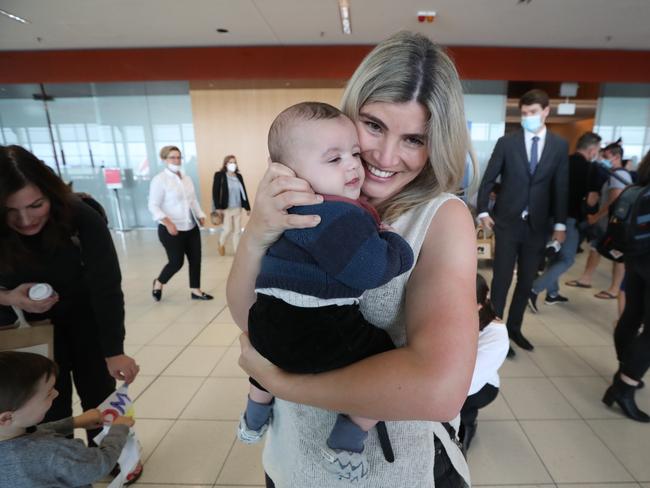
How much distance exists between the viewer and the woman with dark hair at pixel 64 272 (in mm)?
1377

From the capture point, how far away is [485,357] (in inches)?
69.0

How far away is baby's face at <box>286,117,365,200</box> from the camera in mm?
809

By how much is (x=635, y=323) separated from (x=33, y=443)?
3315 millimetres

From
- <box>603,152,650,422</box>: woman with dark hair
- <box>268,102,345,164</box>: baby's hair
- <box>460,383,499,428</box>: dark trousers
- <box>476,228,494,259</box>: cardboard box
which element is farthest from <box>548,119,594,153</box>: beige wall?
<box>268,102,345,164</box>: baby's hair

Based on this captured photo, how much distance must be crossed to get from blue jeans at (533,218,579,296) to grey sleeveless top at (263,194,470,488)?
12.5ft

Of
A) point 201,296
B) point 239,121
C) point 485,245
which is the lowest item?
point 201,296

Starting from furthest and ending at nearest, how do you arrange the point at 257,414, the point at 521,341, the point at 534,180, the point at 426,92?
1. the point at 521,341
2. the point at 534,180
3. the point at 257,414
4. the point at 426,92

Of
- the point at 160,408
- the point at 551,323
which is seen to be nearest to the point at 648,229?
the point at 551,323

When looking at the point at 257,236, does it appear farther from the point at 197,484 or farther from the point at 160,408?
the point at 160,408

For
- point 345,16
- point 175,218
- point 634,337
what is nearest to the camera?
point 634,337

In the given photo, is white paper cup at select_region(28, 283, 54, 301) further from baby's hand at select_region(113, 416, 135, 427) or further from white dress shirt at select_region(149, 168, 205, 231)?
white dress shirt at select_region(149, 168, 205, 231)

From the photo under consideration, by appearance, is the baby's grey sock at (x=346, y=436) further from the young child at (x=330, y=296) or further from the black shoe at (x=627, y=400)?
the black shoe at (x=627, y=400)

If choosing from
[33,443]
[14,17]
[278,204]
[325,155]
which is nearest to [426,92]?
[325,155]

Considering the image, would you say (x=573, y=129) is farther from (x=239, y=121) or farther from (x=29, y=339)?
(x=29, y=339)
